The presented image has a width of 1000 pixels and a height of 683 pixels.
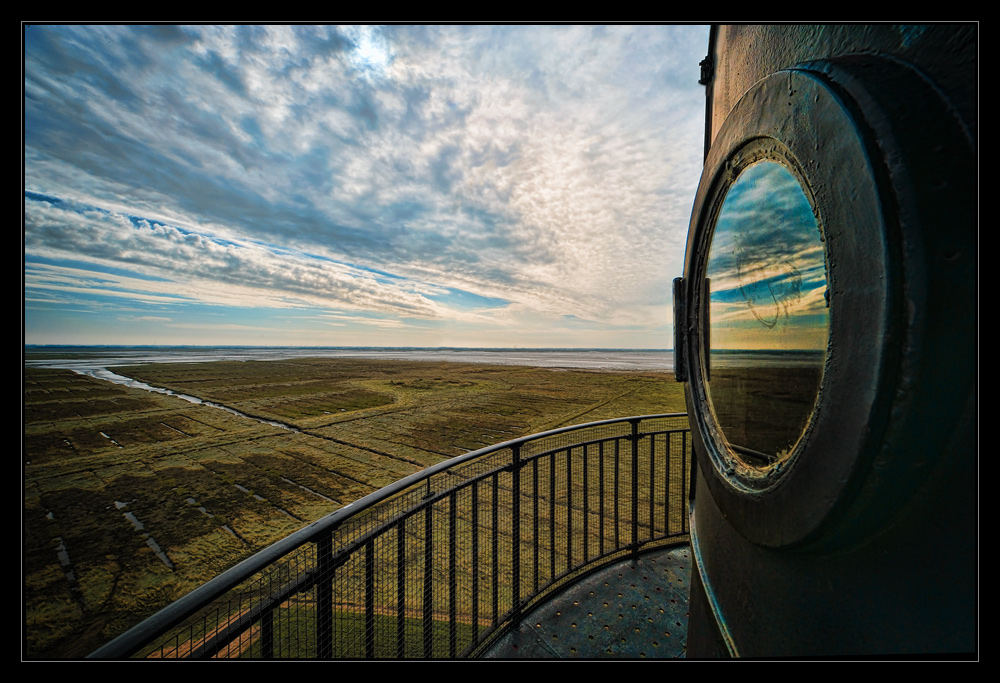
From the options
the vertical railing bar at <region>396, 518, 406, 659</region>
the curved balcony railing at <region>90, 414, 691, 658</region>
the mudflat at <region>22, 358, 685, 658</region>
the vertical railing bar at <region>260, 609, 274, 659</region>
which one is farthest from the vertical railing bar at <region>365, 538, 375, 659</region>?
the mudflat at <region>22, 358, 685, 658</region>

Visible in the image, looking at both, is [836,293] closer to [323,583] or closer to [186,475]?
[323,583]

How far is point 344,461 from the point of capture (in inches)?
348

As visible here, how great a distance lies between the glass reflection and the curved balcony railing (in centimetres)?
139

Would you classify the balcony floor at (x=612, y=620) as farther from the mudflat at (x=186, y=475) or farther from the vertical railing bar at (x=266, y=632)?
the mudflat at (x=186, y=475)

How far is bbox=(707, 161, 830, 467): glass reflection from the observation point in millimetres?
1029

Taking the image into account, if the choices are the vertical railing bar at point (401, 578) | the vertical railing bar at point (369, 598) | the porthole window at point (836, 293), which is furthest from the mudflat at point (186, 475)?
the porthole window at point (836, 293)

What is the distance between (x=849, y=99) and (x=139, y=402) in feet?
84.1

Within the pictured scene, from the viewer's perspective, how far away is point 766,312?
123cm

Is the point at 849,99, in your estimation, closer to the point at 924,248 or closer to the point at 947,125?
the point at 947,125

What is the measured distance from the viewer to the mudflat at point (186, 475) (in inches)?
170

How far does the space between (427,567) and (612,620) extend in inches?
58.1

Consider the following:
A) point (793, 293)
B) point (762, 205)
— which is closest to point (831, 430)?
point (793, 293)

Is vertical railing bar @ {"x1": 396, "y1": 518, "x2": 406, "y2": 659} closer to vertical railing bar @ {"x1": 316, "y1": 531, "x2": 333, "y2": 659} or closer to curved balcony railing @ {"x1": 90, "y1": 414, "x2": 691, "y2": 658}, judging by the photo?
curved balcony railing @ {"x1": 90, "y1": 414, "x2": 691, "y2": 658}

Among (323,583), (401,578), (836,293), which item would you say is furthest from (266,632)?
(836,293)
